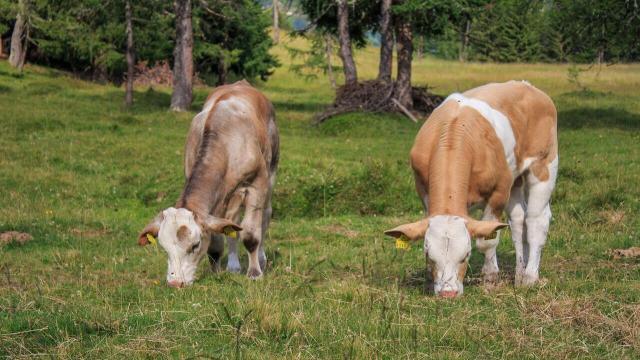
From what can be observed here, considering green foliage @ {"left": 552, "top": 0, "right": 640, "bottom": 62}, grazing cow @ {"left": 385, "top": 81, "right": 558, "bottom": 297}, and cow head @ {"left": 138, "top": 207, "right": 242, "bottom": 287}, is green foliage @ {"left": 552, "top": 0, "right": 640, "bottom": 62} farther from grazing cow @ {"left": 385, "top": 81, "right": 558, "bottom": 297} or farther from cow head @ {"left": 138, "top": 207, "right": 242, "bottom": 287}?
cow head @ {"left": 138, "top": 207, "right": 242, "bottom": 287}

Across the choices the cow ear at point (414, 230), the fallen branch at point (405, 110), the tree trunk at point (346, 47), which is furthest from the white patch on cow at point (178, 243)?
the tree trunk at point (346, 47)

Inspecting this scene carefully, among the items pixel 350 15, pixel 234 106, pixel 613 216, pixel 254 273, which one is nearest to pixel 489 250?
pixel 254 273

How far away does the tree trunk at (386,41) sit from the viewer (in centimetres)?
3122

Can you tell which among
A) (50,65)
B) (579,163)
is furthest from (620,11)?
(50,65)

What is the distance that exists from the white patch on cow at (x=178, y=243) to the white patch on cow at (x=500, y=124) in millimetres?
3268

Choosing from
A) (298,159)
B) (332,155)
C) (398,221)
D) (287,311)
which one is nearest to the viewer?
(287,311)

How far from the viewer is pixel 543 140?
404 inches

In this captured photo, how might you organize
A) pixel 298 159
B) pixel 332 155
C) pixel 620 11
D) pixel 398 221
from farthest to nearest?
1. pixel 620 11
2. pixel 332 155
3. pixel 298 159
4. pixel 398 221

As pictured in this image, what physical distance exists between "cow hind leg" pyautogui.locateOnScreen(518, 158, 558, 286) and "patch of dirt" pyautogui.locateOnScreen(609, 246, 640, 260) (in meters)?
1.30

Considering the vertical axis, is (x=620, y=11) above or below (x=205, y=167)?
above

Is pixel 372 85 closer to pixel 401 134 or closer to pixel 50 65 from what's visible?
pixel 401 134

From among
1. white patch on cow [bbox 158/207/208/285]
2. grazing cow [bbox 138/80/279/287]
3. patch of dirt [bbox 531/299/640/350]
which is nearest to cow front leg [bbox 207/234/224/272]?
grazing cow [bbox 138/80/279/287]

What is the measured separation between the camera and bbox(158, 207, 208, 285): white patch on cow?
29.8 feet

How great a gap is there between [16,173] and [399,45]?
18182mm
